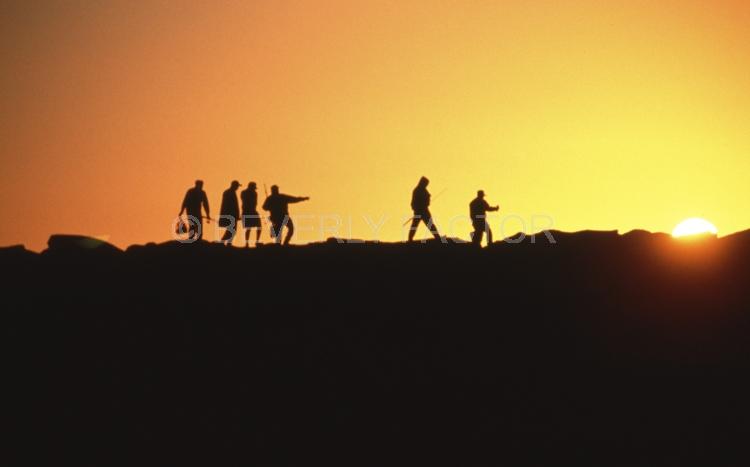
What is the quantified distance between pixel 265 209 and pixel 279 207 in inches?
20.0

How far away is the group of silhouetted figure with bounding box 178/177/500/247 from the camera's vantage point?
31.5 metres

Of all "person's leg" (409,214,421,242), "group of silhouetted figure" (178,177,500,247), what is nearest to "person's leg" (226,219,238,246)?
"group of silhouetted figure" (178,177,500,247)

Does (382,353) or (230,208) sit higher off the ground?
(230,208)

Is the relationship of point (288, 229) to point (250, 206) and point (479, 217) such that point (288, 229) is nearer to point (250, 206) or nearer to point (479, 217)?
point (250, 206)

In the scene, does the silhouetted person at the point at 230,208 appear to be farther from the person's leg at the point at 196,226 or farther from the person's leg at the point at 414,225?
the person's leg at the point at 414,225

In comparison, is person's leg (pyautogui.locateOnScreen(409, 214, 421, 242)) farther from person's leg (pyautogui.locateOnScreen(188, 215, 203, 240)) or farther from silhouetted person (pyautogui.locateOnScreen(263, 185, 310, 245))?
person's leg (pyautogui.locateOnScreen(188, 215, 203, 240))

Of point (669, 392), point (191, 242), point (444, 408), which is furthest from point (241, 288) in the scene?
point (669, 392)

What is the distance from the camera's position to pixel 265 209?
32.4 metres

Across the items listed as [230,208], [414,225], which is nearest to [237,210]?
[230,208]

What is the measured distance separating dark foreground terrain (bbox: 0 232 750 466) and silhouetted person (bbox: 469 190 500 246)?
2.24ft

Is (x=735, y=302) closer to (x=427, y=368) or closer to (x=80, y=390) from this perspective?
(x=427, y=368)

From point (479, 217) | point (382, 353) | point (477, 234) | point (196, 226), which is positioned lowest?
point (382, 353)

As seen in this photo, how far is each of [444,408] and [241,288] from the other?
26.1 ft

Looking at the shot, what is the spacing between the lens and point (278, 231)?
32.8 metres
